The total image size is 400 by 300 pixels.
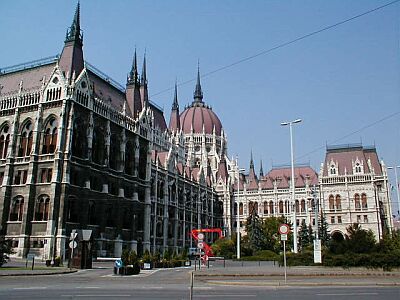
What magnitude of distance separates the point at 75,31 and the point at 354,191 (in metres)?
63.2

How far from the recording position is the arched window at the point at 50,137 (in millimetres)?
50125

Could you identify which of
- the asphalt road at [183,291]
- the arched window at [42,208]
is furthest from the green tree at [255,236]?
the asphalt road at [183,291]

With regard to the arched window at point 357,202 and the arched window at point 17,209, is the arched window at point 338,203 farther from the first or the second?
the arched window at point 17,209

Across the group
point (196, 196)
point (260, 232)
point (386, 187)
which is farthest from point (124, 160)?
point (386, 187)

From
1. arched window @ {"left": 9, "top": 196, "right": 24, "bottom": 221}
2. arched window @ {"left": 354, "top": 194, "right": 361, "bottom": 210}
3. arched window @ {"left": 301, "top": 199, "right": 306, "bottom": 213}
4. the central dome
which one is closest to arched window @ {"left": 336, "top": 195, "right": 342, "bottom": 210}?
arched window @ {"left": 354, "top": 194, "right": 361, "bottom": 210}

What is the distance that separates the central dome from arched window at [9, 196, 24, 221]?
72163 mm

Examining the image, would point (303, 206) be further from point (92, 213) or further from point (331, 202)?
point (92, 213)

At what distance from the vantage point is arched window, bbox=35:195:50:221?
47.4 meters

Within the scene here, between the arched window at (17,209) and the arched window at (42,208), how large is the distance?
2019 millimetres

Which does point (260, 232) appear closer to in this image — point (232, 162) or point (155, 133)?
point (155, 133)

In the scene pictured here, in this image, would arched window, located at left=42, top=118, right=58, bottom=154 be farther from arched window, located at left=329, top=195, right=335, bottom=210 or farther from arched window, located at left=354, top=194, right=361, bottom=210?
arched window, located at left=354, top=194, right=361, bottom=210

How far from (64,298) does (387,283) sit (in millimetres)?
16543

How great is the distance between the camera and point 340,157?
9088 centimetres

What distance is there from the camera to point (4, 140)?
5366 centimetres
